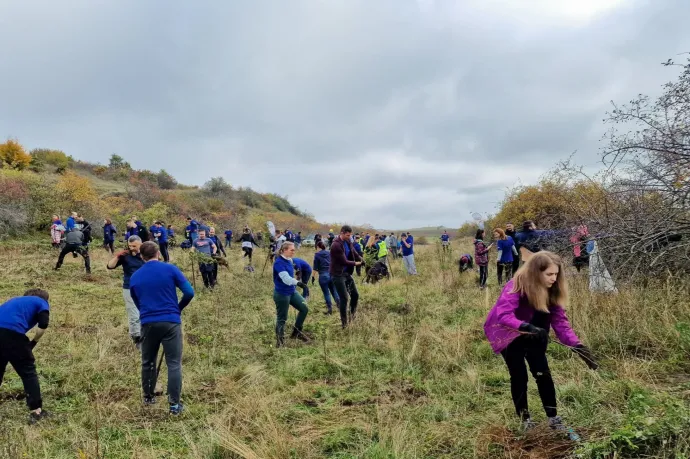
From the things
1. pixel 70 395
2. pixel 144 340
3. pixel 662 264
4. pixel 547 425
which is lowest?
pixel 70 395

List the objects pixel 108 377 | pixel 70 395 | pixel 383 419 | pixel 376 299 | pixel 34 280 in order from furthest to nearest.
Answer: pixel 34 280 < pixel 376 299 < pixel 108 377 < pixel 70 395 < pixel 383 419

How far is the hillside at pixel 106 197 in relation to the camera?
67.8ft

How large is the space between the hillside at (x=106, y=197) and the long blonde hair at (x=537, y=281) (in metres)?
21.3

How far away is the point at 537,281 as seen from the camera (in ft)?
10.1

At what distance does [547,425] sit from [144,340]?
3578 millimetres

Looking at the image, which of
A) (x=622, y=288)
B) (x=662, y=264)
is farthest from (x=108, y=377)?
(x=662, y=264)

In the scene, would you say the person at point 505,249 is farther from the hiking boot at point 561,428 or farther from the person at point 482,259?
the hiking boot at point 561,428

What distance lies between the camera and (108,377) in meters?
5.04

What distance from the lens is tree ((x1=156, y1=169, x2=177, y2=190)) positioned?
47.9 meters

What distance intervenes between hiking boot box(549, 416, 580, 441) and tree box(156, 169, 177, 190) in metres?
49.9

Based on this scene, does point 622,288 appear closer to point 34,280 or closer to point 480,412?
point 480,412

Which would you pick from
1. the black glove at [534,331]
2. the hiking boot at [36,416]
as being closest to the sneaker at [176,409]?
the hiking boot at [36,416]

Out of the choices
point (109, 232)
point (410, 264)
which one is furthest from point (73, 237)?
point (410, 264)

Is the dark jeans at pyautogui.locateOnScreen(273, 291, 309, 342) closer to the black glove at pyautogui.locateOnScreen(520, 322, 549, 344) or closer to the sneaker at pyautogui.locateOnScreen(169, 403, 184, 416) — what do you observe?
the sneaker at pyautogui.locateOnScreen(169, 403, 184, 416)
